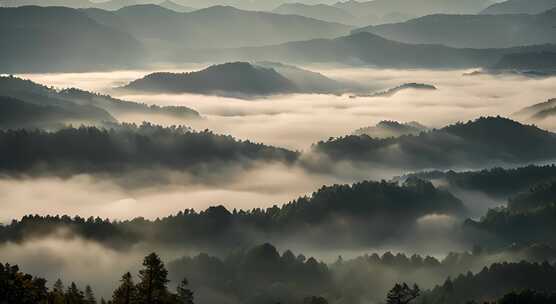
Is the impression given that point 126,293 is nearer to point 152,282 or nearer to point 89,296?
point 152,282

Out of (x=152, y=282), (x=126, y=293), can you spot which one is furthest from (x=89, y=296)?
(x=152, y=282)

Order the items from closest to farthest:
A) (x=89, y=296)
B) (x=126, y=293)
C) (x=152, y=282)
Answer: (x=152, y=282) < (x=126, y=293) < (x=89, y=296)

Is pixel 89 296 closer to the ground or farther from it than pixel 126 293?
farther from it

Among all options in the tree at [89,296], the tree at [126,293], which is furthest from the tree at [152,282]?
the tree at [89,296]

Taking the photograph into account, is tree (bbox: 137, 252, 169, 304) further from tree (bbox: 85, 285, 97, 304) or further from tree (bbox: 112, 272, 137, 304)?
tree (bbox: 85, 285, 97, 304)

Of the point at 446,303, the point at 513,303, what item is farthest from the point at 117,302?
the point at 446,303

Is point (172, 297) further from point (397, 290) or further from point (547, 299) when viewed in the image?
point (547, 299)

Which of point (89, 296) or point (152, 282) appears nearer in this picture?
point (152, 282)

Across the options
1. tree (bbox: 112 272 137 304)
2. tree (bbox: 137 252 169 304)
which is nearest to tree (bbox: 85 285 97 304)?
tree (bbox: 112 272 137 304)

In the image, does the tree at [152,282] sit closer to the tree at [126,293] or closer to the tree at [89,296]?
the tree at [126,293]
